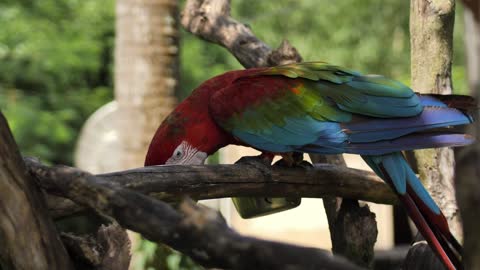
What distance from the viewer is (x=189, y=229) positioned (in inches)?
45.0

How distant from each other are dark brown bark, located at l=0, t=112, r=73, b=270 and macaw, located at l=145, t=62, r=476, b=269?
0.69 meters

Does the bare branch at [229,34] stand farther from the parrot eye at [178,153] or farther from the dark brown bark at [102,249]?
the dark brown bark at [102,249]

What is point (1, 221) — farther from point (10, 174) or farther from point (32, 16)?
point (32, 16)

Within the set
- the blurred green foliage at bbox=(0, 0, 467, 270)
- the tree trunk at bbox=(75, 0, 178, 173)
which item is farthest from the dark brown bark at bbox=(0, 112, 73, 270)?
the blurred green foliage at bbox=(0, 0, 467, 270)

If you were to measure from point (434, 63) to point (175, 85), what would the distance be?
1.58 meters

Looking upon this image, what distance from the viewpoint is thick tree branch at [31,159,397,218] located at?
1.67 m

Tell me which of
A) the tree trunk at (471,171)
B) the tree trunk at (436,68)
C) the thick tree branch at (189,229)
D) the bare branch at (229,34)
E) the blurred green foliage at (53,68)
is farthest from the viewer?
the blurred green foliage at (53,68)

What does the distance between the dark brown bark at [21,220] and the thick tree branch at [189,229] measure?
0.06m

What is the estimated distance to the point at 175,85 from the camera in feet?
12.2

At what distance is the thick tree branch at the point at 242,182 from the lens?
1.67 meters

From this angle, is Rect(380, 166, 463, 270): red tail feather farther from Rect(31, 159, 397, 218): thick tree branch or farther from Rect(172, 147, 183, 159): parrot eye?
Rect(172, 147, 183, 159): parrot eye

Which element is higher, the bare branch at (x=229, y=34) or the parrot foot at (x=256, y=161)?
the bare branch at (x=229, y=34)

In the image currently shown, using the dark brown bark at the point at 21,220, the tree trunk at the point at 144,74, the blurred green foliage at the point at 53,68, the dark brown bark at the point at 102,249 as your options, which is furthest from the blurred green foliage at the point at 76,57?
the dark brown bark at the point at 21,220

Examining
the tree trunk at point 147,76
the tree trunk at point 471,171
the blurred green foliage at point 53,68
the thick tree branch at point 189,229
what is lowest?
the blurred green foliage at point 53,68
